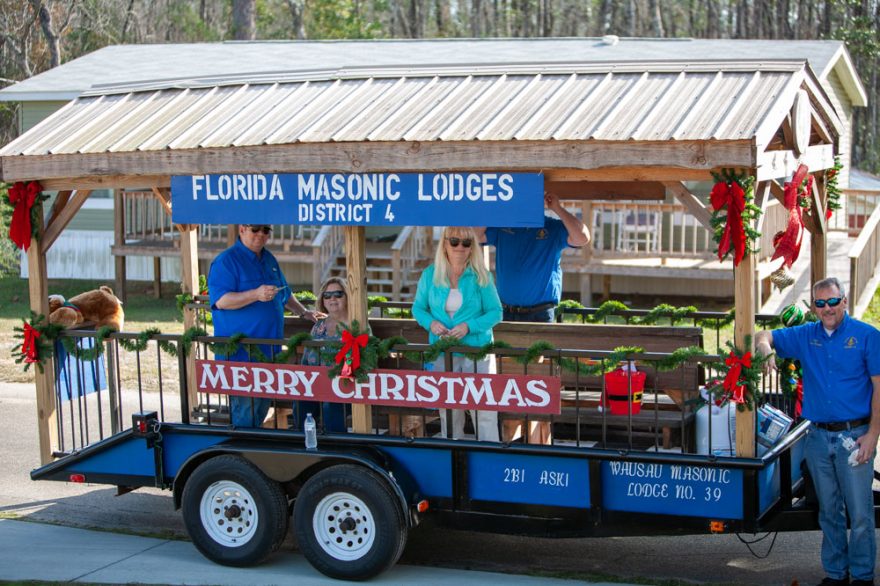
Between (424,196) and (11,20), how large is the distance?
88.4 feet

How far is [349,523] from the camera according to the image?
6.48m

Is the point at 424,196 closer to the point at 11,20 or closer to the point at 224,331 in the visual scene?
→ the point at 224,331

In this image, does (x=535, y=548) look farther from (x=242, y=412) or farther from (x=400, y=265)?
(x=400, y=265)

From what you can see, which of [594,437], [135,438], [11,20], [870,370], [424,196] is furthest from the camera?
[11,20]

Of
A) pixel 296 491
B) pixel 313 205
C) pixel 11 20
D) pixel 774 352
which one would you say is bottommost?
pixel 296 491

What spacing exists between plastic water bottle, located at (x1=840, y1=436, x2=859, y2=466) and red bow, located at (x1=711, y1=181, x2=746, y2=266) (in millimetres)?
1167

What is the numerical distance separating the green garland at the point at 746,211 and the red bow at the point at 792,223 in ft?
2.62

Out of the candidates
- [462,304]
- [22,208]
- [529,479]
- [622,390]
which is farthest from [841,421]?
[22,208]

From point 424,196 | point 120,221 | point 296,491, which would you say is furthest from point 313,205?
point 120,221

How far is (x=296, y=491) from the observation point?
22.5ft

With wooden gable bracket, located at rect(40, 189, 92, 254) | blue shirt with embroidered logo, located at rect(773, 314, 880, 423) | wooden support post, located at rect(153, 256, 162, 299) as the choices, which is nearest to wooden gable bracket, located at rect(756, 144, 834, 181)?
blue shirt with embroidered logo, located at rect(773, 314, 880, 423)

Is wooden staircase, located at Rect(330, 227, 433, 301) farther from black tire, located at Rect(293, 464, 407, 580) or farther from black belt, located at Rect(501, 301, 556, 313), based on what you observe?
black tire, located at Rect(293, 464, 407, 580)

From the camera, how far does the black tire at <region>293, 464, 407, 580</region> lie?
638 cm

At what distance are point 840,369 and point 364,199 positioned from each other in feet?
9.24
